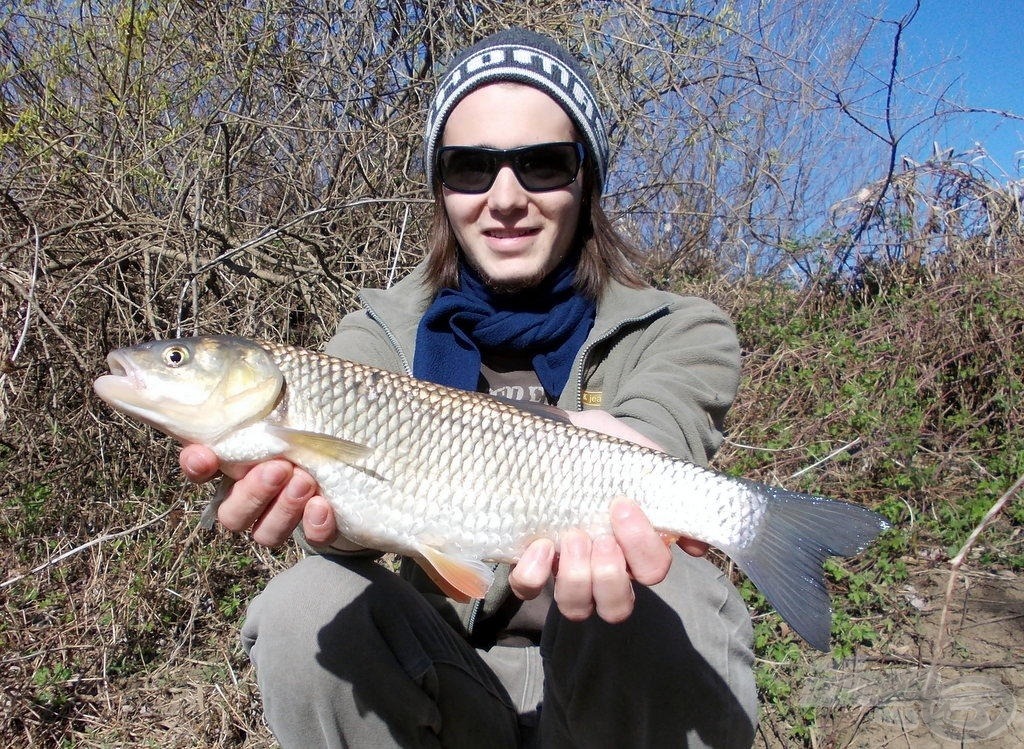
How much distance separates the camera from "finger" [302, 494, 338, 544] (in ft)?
4.61

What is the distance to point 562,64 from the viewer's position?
6.56ft

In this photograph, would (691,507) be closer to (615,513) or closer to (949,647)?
(615,513)

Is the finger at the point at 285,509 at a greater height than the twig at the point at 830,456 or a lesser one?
greater

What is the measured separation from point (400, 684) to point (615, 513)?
58 centimetres

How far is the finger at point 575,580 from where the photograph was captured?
4.31 ft

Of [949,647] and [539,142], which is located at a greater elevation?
[539,142]

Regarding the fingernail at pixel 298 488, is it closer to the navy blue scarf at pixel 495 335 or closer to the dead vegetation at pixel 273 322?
the navy blue scarf at pixel 495 335

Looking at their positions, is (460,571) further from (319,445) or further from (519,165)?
(519,165)

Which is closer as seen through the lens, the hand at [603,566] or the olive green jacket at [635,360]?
the hand at [603,566]

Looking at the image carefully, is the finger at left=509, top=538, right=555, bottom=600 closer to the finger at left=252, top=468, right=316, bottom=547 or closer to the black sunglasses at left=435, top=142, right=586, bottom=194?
the finger at left=252, top=468, right=316, bottom=547

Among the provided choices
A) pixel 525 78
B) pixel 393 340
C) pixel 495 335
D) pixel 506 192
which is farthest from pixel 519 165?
pixel 393 340

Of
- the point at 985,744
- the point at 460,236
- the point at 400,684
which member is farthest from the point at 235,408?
the point at 985,744

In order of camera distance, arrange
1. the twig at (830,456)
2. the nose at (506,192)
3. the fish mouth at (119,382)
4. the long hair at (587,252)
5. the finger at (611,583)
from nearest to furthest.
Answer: the finger at (611,583) → the fish mouth at (119,382) → the nose at (506,192) → the long hair at (587,252) → the twig at (830,456)

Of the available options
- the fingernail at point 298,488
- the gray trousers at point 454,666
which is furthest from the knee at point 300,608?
the fingernail at point 298,488
